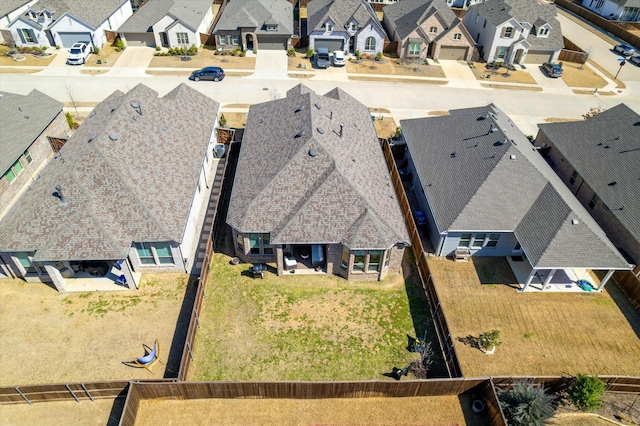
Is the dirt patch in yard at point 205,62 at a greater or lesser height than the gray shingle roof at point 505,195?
lesser

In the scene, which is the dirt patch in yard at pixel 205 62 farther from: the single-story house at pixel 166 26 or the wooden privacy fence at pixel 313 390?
the wooden privacy fence at pixel 313 390

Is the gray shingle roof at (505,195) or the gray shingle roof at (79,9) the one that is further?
the gray shingle roof at (79,9)

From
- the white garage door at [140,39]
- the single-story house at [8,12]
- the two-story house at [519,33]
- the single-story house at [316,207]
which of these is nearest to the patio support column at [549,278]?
the single-story house at [316,207]

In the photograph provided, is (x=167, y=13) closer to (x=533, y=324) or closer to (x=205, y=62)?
(x=205, y=62)

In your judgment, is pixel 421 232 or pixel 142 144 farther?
pixel 421 232

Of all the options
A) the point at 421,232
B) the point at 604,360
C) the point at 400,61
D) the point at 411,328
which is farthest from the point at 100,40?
the point at 604,360

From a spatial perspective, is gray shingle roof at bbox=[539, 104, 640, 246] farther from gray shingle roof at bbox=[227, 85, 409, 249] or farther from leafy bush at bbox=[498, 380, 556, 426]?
gray shingle roof at bbox=[227, 85, 409, 249]

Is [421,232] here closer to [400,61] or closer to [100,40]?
[400,61]
